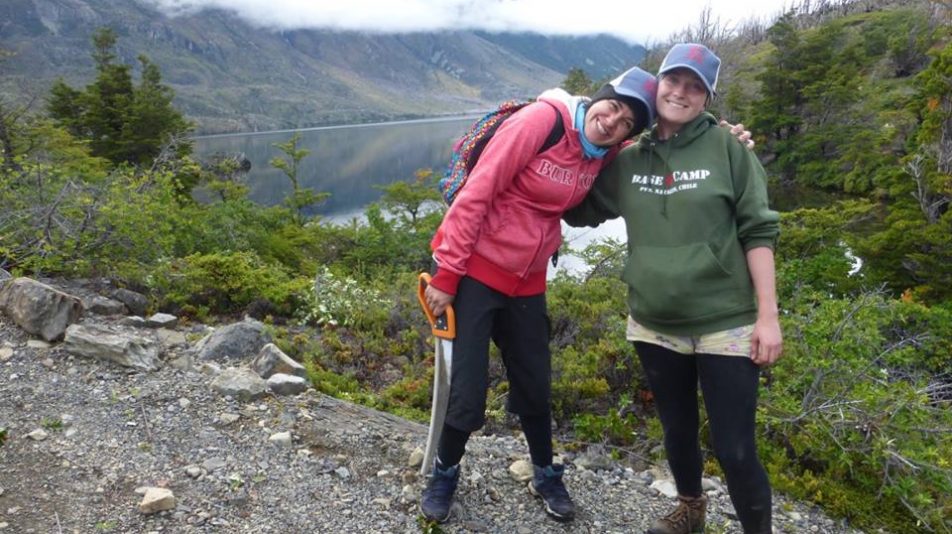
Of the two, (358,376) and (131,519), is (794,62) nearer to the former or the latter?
(358,376)

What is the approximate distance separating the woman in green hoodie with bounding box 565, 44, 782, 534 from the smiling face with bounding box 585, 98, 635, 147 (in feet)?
0.38

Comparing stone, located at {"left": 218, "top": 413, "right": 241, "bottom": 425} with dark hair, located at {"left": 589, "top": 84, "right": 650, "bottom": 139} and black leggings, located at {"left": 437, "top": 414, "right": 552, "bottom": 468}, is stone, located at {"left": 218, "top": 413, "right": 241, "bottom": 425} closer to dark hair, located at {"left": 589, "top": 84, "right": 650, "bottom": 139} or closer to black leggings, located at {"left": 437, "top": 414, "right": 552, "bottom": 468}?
black leggings, located at {"left": 437, "top": 414, "right": 552, "bottom": 468}

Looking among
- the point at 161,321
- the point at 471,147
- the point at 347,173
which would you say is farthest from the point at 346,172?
the point at 471,147

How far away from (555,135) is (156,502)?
2360 millimetres

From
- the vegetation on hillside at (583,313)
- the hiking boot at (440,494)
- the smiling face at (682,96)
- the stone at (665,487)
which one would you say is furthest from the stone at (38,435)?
the smiling face at (682,96)

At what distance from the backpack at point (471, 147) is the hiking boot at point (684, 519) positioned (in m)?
1.79

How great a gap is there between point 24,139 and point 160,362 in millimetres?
14605

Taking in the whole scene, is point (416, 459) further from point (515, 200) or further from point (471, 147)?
point (471, 147)

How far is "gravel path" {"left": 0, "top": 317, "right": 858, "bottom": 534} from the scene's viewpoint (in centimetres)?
293

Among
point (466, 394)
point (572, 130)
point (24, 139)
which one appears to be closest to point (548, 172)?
point (572, 130)

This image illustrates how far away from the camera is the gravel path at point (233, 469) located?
2.93 m

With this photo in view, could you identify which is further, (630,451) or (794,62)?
(794,62)

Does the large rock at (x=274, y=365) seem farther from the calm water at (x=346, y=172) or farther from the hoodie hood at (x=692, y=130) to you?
the calm water at (x=346, y=172)

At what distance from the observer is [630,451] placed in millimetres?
4246
